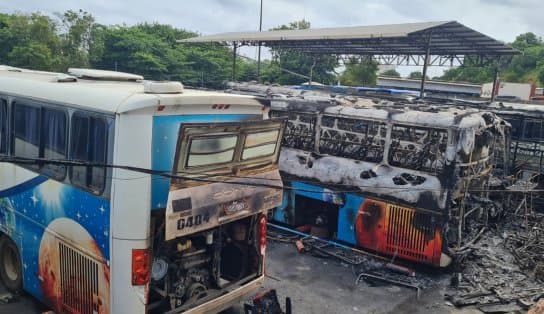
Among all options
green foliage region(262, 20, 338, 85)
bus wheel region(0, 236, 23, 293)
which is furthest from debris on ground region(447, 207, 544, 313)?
green foliage region(262, 20, 338, 85)

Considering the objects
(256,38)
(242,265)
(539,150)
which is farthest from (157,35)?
(242,265)

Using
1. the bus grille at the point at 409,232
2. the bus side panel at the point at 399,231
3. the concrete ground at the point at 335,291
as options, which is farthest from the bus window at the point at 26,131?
the bus grille at the point at 409,232

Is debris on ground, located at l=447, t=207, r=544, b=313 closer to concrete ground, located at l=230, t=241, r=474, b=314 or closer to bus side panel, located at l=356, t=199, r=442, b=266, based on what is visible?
concrete ground, located at l=230, t=241, r=474, b=314

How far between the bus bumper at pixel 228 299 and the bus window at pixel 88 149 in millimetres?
1859

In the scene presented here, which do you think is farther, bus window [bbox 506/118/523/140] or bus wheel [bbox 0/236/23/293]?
bus window [bbox 506/118/523/140]

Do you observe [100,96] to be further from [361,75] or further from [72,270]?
[361,75]

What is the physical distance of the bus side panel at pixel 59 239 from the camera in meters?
5.05

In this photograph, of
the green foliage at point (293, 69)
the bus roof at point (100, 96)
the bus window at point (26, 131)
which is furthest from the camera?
the green foliage at point (293, 69)

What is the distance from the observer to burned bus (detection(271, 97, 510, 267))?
8.27m

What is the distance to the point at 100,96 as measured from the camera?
16.1 ft

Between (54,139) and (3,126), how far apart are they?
51.6 inches

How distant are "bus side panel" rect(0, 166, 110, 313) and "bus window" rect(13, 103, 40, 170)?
257 mm

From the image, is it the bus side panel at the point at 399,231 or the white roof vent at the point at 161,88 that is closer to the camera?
the white roof vent at the point at 161,88

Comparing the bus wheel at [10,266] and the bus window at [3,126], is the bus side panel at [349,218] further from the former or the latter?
the bus window at [3,126]
